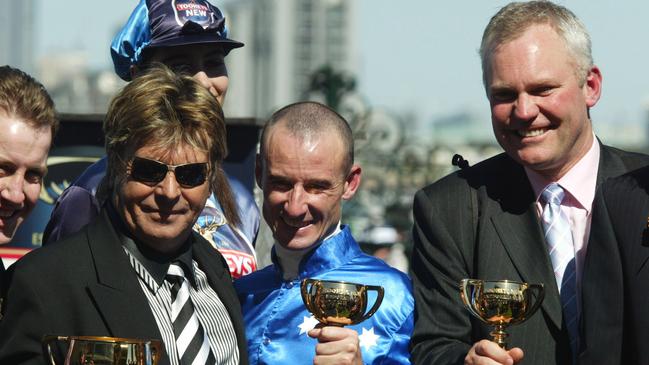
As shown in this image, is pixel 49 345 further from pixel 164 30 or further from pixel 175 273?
pixel 164 30

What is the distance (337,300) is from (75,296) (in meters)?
0.82

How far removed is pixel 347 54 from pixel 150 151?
114m

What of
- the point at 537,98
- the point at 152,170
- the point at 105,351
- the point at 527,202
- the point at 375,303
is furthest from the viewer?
the point at 527,202

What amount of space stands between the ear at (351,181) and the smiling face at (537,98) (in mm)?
576

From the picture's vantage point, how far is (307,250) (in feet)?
16.5

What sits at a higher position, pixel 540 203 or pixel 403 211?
pixel 540 203

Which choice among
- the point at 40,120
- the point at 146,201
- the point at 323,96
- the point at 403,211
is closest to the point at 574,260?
the point at 146,201

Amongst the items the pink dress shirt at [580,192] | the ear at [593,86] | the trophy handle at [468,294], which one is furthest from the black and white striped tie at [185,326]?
the ear at [593,86]

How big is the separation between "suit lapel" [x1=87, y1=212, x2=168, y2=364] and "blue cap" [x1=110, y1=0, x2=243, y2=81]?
1364 millimetres

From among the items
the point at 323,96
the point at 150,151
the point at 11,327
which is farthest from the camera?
the point at 323,96

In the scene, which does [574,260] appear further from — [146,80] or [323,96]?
[323,96]

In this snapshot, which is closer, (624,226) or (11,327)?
(11,327)

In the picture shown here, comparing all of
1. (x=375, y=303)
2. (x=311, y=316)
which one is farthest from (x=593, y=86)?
(x=311, y=316)

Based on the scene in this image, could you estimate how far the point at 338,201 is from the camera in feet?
16.5
